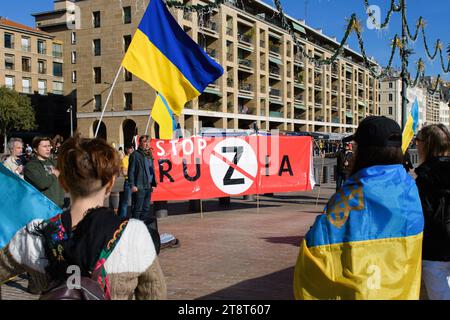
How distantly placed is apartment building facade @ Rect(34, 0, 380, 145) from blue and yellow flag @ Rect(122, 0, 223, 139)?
28.3 metres

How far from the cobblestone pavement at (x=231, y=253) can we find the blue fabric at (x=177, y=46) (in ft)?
9.39

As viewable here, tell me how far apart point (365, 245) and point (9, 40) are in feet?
214

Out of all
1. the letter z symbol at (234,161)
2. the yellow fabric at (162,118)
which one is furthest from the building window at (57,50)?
the letter z symbol at (234,161)

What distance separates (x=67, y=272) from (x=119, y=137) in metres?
43.8

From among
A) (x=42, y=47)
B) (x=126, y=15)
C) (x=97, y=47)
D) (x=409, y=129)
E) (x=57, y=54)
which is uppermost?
(x=42, y=47)

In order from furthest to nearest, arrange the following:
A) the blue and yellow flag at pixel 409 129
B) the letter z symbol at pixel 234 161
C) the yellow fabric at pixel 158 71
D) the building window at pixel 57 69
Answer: the building window at pixel 57 69 < the letter z symbol at pixel 234 161 < the blue and yellow flag at pixel 409 129 < the yellow fabric at pixel 158 71

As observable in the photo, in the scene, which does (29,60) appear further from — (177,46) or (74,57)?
(177,46)

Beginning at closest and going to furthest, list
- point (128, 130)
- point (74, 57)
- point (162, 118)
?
1. point (162, 118)
2. point (128, 130)
3. point (74, 57)

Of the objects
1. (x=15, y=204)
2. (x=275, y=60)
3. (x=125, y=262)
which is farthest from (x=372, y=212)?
(x=275, y=60)

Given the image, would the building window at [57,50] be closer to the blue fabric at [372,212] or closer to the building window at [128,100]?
the building window at [128,100]

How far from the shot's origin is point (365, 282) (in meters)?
2.08

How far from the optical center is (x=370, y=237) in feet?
7.04

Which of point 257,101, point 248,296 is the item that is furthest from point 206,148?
point 257,101

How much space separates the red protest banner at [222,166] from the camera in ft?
34.3
